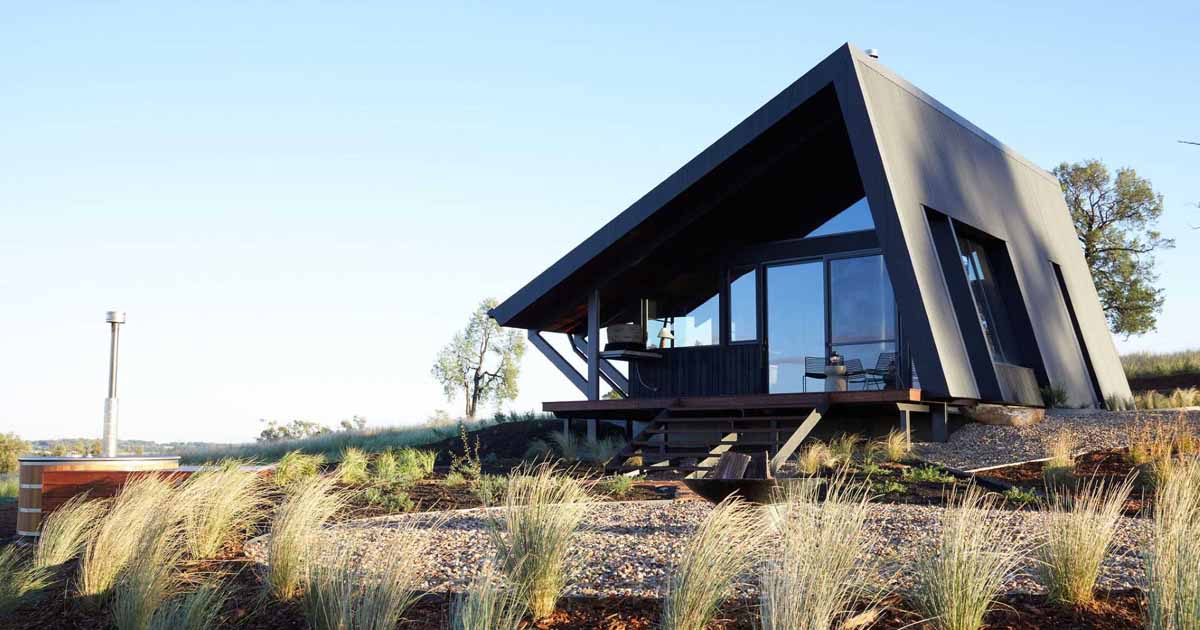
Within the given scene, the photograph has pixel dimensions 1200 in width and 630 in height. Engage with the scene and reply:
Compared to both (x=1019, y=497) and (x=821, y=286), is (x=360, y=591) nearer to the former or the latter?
(x=1019, y=497)

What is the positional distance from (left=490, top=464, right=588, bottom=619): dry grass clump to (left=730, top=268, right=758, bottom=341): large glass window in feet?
32.7

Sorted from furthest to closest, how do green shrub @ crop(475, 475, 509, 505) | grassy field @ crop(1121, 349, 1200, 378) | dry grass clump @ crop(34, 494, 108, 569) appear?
grassy field @ crop(1121, 349, 1200, 378)
green shrub @ crop(475, 475, 509, 505)
dry grass clump @ crop(34, 494, 108, 569)

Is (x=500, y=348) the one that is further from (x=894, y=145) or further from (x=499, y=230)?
(x=894, y=145)

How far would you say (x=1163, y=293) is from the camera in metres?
26.4

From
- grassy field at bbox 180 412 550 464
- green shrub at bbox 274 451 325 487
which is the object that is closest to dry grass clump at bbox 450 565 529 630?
green shrub at bbox 274 451 325 487

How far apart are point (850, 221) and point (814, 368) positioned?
81.9 inches

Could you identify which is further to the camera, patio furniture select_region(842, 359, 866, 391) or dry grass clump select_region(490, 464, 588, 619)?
patio furniture select_region(842, 359, 866, 391)

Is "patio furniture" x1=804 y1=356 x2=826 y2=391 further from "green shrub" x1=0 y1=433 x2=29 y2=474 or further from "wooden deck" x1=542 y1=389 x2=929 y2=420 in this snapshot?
"green shrub" x1=0 y1=433 x2=29 y2=474

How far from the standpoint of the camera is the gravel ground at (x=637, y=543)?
15.2 ft

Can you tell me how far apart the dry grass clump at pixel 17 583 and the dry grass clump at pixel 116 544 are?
0.82ft

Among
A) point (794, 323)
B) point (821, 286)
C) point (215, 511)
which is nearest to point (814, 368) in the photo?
point (794, 323)

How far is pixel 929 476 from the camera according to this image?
8.24 meters

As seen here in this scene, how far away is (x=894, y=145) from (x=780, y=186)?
2573 millimetres

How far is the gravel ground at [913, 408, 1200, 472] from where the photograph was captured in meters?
10.1
